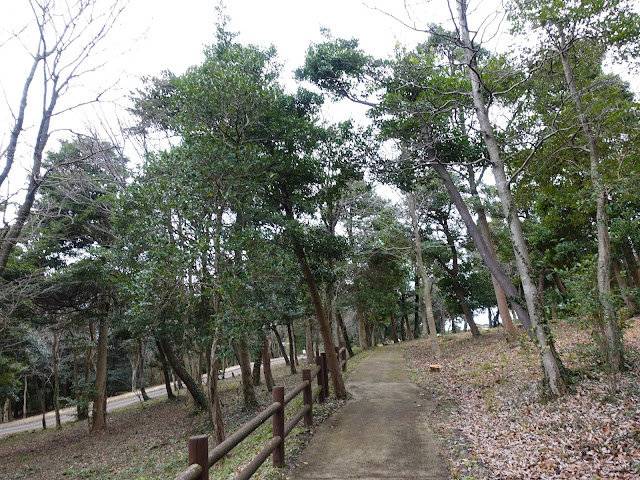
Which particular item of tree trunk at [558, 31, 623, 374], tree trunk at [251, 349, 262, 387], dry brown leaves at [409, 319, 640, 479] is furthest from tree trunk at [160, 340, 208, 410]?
tree trunk at [558, 31, 623, 374]

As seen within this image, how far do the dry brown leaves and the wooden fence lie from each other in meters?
2.29

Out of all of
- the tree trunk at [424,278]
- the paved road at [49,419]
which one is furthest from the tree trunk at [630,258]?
the paved road at [49,419]

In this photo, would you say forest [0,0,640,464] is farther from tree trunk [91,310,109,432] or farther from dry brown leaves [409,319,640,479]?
tree trunk [91,310,109,432]

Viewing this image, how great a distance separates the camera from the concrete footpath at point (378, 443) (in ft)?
15.4

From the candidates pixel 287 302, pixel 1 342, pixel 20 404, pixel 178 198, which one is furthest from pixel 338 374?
pixel 20 404

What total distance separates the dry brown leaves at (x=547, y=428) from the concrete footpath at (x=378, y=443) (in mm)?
376

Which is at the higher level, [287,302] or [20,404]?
[287,302]

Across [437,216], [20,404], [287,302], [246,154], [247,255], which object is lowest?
[20,404]

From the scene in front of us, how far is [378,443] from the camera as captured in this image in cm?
570

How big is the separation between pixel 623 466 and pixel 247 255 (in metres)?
5.80

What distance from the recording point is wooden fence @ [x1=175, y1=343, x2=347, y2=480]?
2982 millimetres

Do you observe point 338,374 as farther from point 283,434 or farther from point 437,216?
point 437,216

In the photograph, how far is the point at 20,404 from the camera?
106ft

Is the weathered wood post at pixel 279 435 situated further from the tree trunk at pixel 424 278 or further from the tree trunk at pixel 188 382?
the tree trunk at pixel 424 278
